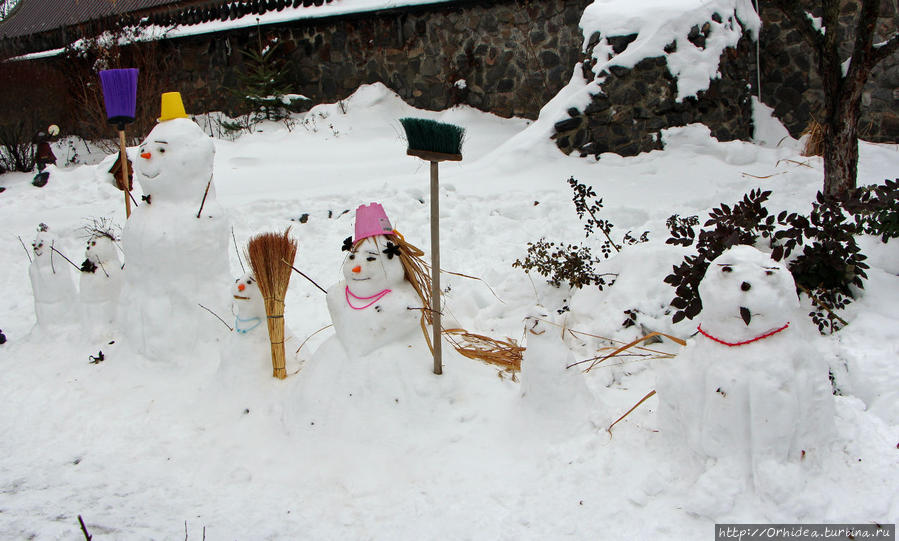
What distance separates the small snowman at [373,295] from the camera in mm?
2988

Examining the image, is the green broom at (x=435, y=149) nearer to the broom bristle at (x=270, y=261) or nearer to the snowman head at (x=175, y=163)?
the broom bristle at (x=270, y=261)

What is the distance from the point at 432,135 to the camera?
292cm

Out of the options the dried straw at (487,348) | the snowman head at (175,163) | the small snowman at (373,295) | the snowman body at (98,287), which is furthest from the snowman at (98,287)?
the dried straw at (487,348)

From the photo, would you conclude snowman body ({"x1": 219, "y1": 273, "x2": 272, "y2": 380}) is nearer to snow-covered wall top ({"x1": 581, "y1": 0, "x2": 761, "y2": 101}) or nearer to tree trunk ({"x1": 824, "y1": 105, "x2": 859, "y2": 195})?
tree trunk ({"x1": 824, "y1": 105, "x2": 859, "y2": 195})

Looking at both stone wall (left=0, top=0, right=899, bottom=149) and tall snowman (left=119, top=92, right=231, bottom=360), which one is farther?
stone wall (left=0, top=0, right=899, bottom=149)

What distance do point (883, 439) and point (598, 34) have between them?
5660 millimetres

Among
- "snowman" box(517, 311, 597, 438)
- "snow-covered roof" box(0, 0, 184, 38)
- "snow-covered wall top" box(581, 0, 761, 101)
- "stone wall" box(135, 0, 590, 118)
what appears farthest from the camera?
"snow-covered roof" box(0, 0, 184, 38)

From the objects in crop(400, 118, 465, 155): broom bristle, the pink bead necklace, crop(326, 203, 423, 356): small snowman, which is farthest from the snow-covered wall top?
the pink bead necklace

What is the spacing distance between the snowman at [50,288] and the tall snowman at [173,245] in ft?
2.30

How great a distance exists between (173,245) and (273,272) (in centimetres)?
90

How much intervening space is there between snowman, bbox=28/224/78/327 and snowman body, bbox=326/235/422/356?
2.27m

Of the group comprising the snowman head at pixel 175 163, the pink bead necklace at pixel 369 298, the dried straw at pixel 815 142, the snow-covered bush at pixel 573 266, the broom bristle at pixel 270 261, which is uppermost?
the snowman head at pixel 175 163

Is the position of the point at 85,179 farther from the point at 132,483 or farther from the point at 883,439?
the point at 883,439

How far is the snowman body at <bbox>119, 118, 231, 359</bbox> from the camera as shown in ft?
12.1
